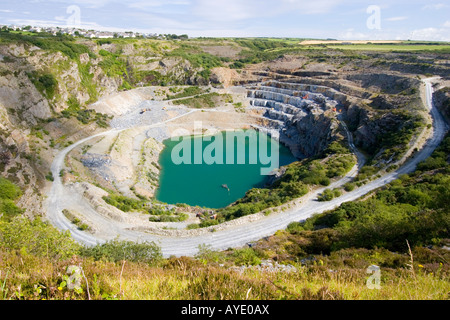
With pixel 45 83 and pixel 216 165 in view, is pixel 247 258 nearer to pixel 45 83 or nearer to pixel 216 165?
pixel 216 165

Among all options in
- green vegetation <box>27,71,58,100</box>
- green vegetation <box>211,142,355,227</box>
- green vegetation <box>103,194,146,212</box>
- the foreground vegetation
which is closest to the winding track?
green vegetation <box>211,142,355,227</box>

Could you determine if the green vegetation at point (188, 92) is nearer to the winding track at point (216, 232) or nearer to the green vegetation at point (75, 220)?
the winding track at point (216, 232)

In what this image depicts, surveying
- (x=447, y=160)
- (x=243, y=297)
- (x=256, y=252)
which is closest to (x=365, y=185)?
(x=447, y=160)

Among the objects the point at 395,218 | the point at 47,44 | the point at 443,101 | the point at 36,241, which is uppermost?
the point at 47,44

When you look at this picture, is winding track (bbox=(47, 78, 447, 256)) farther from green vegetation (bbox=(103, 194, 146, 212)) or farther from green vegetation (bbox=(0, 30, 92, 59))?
green vegetation (bbox=(0, 30, 92, 59))

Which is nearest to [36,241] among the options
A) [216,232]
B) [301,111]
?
[216,232]

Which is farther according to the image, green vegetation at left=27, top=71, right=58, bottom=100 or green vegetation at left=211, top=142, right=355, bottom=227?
green vegetation at left=27, top=71, right=58, bottom=100

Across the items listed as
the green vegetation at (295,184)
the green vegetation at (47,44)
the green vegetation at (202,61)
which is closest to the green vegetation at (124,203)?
the green vegetation at (295,184)
